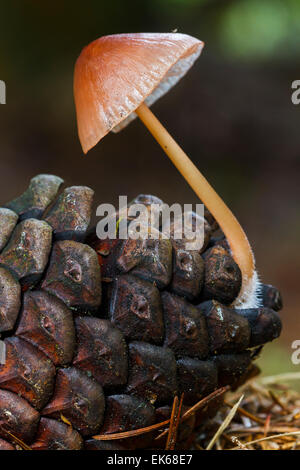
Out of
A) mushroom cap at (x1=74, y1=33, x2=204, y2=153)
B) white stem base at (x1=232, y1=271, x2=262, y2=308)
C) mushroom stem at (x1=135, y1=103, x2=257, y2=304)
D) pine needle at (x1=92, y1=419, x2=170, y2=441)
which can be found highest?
mushroom cap at (x1=74, y1=33, x2=204, y2=153)

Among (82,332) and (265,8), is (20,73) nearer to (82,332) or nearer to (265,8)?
(265,8)

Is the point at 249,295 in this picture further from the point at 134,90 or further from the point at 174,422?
the point at 134,90

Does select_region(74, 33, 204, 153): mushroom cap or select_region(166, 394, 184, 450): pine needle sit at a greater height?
select_region(74, 33, 204, 153): mushroom cap

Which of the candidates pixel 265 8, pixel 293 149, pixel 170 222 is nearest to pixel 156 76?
pixel 170 222

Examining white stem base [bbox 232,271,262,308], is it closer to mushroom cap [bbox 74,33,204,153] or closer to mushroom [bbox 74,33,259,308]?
mushroom [bbox 74,33,259,308]

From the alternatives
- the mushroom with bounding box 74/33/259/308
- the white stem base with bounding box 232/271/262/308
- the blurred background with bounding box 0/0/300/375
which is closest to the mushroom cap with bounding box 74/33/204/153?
the mushroom with bounding box 74/33/259/308

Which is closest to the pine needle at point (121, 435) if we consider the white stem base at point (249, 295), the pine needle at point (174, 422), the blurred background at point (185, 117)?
the pine needle at point (174, 422)

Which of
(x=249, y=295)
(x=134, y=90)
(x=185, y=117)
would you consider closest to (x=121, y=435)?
(x=249, y=295)
